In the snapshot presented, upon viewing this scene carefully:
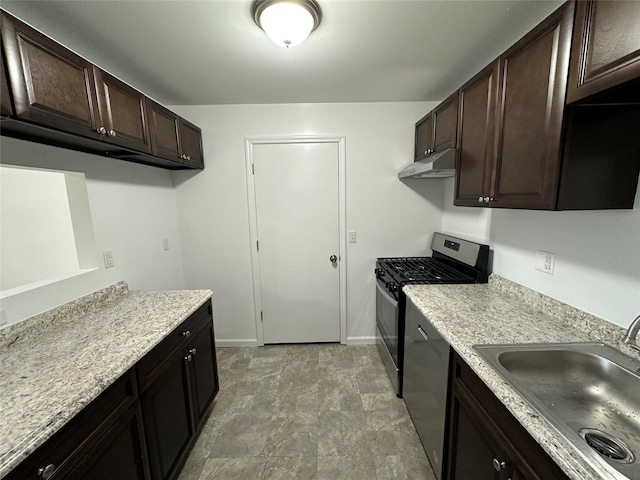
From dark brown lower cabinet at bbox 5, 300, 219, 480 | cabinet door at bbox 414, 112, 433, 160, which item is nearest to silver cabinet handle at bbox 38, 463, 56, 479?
dark brown lower cabinet at bbox 5, 300, 219, 480

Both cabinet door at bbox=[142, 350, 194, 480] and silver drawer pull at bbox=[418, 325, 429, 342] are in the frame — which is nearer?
cabinet door at bbox=[142, 350, 194, 480]

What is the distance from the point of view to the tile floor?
4.89 feet

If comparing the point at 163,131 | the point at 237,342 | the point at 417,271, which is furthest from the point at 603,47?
the point at 237,342

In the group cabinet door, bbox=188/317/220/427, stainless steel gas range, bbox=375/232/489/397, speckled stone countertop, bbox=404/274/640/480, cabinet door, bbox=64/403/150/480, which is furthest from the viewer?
stainless steel gas range, bbox=375/232/489/397

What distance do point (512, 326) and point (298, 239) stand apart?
6.00 feet

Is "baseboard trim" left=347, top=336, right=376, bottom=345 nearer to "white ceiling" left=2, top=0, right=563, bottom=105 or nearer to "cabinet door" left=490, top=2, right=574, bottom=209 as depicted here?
"cabinet door" left=490, top=2, right=574, bottom=209

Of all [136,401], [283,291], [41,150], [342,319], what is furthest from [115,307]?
[342,319]

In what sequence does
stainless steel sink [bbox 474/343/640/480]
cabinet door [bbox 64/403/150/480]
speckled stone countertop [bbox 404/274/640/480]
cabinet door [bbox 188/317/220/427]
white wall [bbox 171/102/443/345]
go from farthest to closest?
white wall [bbox 171/102/443/345] → cabinet door [bbox 188/317/220/427] → cabinet door [bbox 64/403/150/480] → stainless steel sink [bbox 474/343/640/480] → speckled stone countertop [bbox 404/274/640/480]

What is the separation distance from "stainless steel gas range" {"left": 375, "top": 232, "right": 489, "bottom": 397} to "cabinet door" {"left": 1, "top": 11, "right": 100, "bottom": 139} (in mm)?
2039

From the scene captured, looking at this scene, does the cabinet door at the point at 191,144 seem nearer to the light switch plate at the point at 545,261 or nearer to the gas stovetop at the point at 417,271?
the gas stovetop at the point at 417,271

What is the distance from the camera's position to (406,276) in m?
2.03

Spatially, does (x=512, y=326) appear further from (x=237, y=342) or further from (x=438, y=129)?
(x=237, y=342)

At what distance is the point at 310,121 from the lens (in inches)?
96.0

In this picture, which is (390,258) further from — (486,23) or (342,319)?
(486,23)
